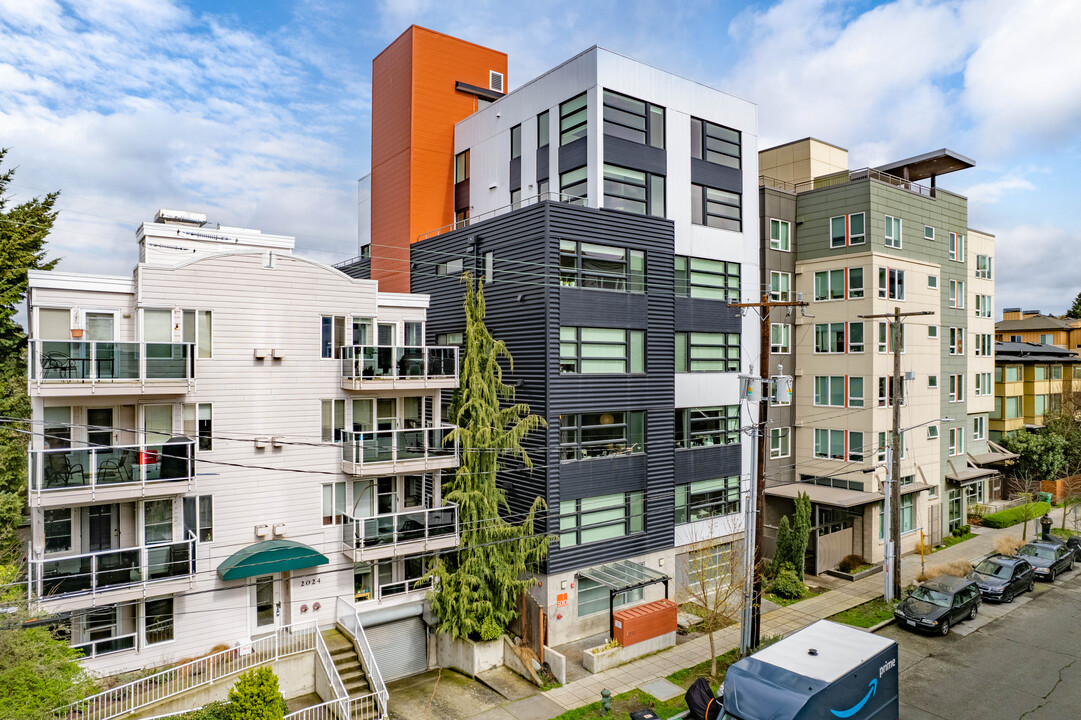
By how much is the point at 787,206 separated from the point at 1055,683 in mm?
21311

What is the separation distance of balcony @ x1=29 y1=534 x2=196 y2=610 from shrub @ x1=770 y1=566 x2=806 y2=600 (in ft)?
67.3

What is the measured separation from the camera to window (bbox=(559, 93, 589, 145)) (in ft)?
77.7

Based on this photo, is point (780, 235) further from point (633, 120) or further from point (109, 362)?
point (109, 362)

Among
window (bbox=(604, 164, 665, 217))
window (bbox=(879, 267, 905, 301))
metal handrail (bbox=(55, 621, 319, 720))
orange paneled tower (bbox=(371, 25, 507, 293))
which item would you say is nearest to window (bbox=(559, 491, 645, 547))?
metal handrail (bbox=(55, 621, 319, 720))

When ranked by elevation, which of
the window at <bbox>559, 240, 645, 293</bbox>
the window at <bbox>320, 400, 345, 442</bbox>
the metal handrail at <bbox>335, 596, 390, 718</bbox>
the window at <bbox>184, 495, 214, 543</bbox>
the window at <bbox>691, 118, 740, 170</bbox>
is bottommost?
the metal handrail at <bbox>335, 596, 390, 718</bbox>

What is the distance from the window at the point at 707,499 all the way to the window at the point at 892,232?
1380 centimetres

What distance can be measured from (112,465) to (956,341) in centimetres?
3846

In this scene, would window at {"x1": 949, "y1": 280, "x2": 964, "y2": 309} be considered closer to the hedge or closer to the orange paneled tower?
the hedge

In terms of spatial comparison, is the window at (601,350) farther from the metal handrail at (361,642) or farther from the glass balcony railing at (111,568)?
the glass balcony railing at (111,568)

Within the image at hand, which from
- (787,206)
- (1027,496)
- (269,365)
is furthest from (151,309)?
(1027,496)

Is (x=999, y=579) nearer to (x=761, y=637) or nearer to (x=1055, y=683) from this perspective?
(x=1055, y=683)

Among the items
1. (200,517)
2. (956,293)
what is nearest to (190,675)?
(200,517)

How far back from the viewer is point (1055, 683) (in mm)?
18516

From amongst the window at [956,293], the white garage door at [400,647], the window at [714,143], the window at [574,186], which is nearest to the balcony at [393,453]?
the white garage door at [400,647]
